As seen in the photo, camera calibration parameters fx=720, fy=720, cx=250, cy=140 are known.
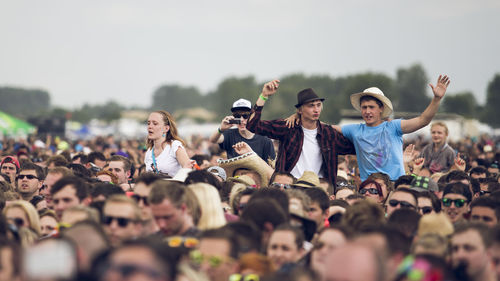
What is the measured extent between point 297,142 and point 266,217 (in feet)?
10.8

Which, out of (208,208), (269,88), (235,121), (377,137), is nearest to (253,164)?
(235,121)

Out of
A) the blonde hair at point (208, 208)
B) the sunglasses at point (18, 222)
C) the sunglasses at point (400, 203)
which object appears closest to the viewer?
the blonde hair at point (208, 208)

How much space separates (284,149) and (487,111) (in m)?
88.9

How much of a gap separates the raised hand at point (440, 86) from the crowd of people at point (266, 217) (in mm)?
19

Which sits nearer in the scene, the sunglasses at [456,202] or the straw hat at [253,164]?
the sunglasses at [456,202]

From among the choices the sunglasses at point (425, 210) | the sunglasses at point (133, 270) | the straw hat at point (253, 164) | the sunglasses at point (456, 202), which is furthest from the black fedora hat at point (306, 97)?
the sunglasses at point (133, 270)

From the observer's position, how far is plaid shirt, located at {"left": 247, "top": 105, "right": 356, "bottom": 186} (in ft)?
28.7

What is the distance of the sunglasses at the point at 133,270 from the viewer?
3.54 meters

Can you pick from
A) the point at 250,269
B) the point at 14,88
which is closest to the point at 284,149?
the point at 250,269

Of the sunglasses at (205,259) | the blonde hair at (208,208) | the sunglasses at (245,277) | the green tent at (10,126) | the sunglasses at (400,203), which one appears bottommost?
the green tent at (10,126)

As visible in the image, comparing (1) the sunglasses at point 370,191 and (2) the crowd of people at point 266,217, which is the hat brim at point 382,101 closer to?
(2) the crowd of people at point 266,217

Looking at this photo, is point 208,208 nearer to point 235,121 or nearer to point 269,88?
point 269,88

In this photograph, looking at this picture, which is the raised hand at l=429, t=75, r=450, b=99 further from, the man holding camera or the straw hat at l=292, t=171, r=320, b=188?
the man holding camera

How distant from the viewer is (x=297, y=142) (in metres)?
8.77
